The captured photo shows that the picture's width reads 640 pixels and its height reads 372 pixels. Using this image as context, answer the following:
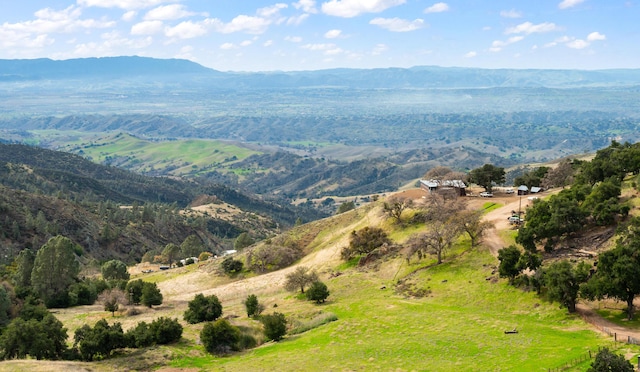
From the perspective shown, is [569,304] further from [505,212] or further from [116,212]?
[116,212]

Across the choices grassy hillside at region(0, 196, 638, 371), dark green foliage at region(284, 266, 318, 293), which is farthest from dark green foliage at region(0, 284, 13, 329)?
dark green foliage at region(284, 266, 318, 293)

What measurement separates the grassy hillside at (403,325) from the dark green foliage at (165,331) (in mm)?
1130

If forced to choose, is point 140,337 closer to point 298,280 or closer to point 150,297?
point 150,297

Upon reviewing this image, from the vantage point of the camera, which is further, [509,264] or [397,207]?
[397,207]

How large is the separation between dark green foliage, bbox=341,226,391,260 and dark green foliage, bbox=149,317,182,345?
35400 millimetres

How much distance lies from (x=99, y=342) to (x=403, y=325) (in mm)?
29205

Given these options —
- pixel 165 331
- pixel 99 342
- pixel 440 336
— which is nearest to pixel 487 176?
pixel 440 336

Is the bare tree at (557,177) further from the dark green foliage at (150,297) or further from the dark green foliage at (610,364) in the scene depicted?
the dark green foliage at (150,297)

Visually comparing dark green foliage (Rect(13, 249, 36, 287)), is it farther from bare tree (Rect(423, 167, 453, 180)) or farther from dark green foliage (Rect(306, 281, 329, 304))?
bare tree (Rect(423, 167, 453, 180))

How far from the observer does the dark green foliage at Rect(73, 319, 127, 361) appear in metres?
51.6

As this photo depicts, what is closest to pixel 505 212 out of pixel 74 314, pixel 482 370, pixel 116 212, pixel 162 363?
pixel 482 370

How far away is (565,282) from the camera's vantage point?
52531 millimetres

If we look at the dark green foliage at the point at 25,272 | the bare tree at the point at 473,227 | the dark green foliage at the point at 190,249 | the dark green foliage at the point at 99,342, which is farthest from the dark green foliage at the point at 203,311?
the dark green foliage at the point at 190,249

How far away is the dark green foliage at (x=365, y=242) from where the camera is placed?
84.7 metres
